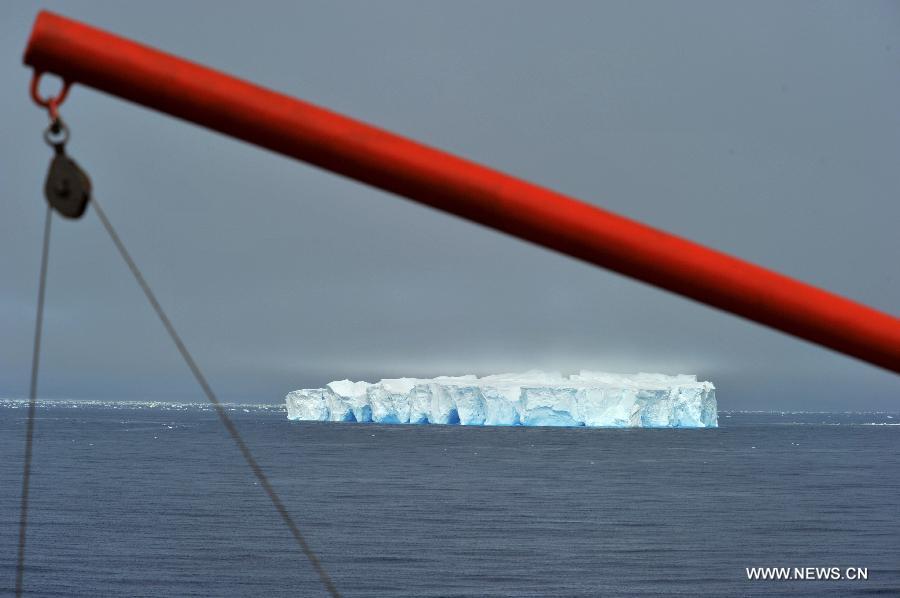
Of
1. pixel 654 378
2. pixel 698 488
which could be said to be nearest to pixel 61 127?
pixel 698 488

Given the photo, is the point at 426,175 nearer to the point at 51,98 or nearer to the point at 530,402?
the point at 51,98

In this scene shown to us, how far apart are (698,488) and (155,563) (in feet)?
139

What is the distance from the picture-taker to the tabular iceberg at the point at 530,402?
94125 mm

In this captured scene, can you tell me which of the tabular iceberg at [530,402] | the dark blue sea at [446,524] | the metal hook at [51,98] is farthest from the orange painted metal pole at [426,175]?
the tabular iceberg at [530,402]

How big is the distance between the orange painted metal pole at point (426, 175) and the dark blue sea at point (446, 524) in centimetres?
3118

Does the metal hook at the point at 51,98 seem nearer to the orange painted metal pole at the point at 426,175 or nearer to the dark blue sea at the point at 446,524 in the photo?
the orange painted metal pole at the point at 426,175

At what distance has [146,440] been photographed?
119875 mm

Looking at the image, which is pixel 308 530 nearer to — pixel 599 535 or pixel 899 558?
pixel 599 535

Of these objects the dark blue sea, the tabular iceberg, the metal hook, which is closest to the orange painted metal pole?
the metal hook

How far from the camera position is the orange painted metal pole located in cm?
294

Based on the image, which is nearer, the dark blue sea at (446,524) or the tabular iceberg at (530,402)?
the dark blue sea at (446,524)

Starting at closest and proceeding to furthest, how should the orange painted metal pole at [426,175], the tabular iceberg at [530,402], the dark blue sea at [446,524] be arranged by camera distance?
1. the orange painted metal pole at [426,175]
2. the dark blue sea at [446,524]
3. the tabular iceberg at [530,402]

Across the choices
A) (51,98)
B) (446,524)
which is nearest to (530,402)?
(446,524)

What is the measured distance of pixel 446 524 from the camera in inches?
1912
